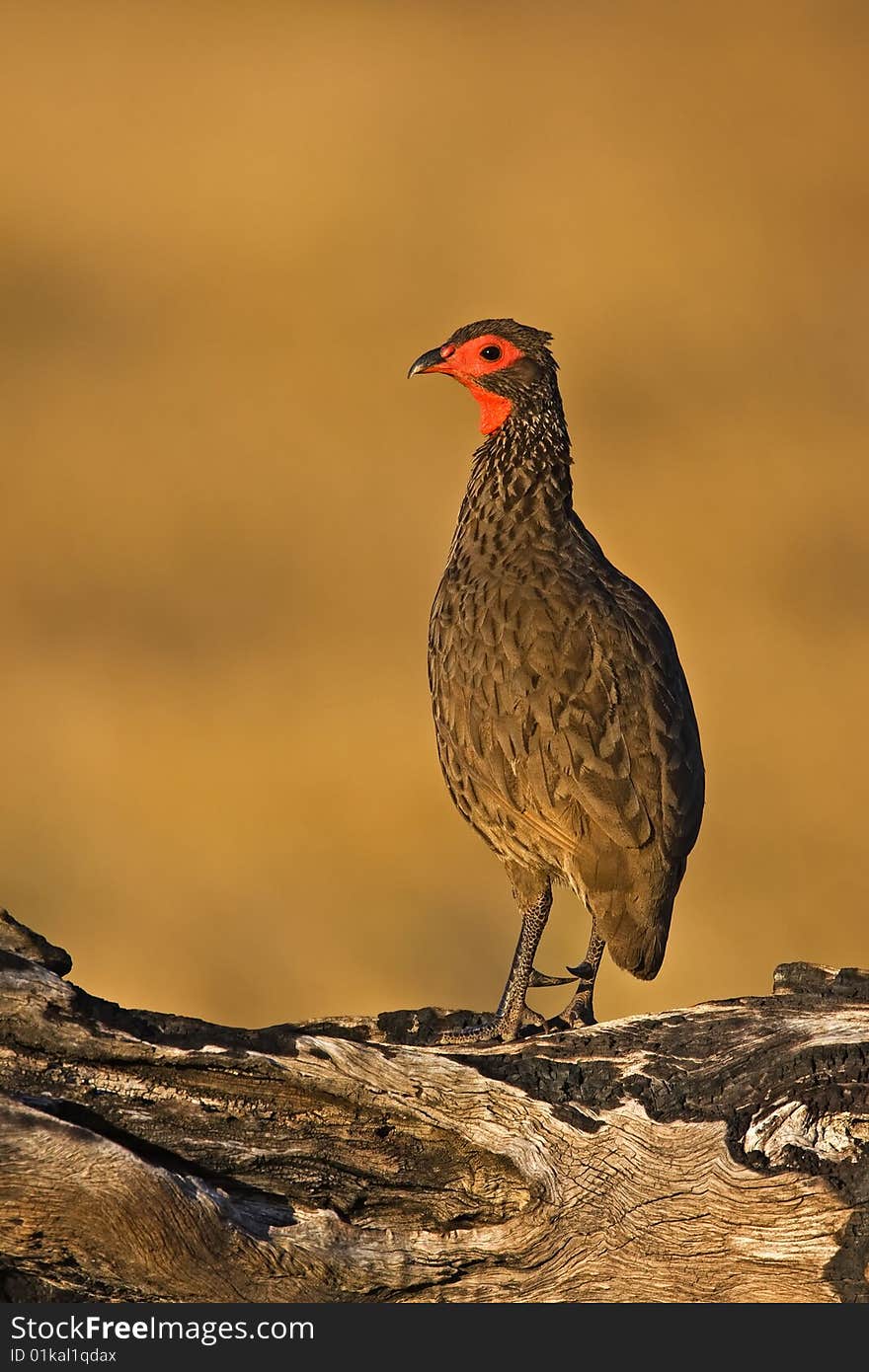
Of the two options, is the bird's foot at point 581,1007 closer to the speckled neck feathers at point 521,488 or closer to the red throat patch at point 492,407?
the speckled neck feathers at point 521,488

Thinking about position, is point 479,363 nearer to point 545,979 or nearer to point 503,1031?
point 545,979

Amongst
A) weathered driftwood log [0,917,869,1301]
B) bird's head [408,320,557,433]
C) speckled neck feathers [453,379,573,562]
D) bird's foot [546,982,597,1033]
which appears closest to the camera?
weathered driftwood log [0,917,869,1301]

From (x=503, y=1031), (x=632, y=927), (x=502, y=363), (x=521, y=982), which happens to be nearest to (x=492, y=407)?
(x=502, y=363)

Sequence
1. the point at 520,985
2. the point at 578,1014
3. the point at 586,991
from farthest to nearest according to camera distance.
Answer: the point at 586,991 → the point at 578,1014 → the point at 520,985

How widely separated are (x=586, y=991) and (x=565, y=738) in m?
1.24

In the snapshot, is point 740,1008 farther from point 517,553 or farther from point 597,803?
point 517,553

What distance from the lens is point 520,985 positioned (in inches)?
304

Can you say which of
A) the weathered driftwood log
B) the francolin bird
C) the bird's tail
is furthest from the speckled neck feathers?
the weathered driftwood log

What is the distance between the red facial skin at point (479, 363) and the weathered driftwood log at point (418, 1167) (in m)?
3.27

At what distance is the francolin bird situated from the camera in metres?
7.51

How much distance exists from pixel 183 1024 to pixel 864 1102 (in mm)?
2482

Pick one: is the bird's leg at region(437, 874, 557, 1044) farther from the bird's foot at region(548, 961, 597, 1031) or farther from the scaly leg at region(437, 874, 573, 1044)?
the bird's foot at region(548, 961, 597, 1031)

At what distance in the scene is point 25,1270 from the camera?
20.6 feet

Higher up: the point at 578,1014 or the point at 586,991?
the point at 586,991
